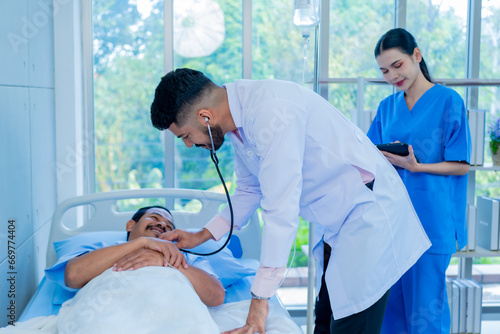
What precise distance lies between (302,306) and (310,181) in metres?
1.73

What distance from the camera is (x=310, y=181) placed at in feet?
4.32

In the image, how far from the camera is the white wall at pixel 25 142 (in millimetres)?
1583

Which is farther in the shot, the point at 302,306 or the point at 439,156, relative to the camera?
the point at 302,306

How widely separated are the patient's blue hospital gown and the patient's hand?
219 millimetres

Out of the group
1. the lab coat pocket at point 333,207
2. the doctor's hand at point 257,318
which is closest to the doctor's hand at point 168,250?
the doctor's hand at point 257,318

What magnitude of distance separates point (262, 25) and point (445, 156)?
138cm

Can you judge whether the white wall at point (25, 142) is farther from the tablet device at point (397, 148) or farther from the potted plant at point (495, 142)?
the potted plant at point (495, 142)

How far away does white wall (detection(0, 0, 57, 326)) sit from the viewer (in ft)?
5.19

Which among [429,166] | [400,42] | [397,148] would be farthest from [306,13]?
[429,166]

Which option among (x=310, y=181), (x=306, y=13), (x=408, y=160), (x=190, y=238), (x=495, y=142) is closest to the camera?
(x=310, y=181)

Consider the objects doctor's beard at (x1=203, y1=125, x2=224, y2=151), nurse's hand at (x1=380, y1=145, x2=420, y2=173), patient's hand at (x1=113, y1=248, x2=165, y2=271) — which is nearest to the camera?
doctor's beard at (x1=203, y1=125, x2=224, y2=151)

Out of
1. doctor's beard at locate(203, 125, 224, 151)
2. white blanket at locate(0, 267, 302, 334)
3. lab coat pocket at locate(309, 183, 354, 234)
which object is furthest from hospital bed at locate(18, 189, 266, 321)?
doctor's beard at locate(203, 125, 224, 151)

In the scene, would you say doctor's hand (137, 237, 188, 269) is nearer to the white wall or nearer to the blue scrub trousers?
the white wall

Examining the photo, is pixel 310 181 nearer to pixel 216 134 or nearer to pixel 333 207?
pixel 333 207
